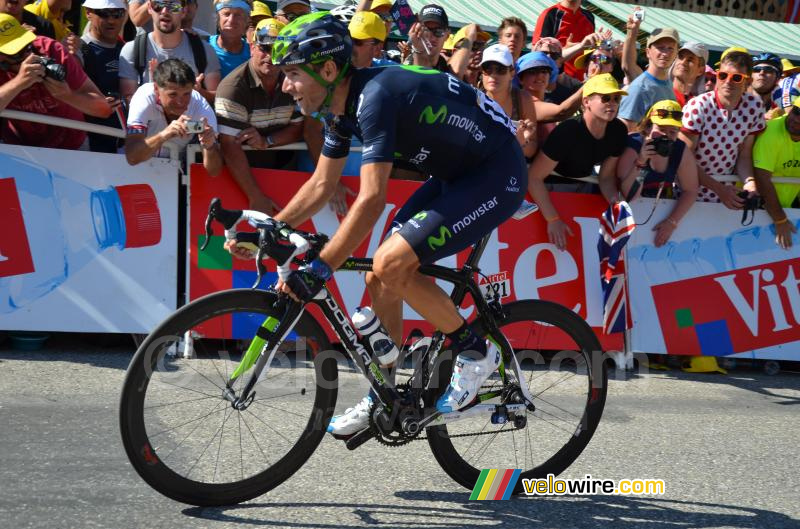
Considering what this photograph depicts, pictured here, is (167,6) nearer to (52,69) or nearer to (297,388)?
(52,69)

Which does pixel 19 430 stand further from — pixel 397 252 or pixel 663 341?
pixel 663 341

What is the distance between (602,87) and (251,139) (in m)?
2.69

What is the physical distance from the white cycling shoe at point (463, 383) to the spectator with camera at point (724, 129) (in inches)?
172

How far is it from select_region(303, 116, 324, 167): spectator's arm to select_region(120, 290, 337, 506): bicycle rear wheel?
314 centimetres

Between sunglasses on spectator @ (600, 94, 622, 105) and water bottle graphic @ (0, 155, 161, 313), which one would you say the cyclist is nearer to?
water bottle graphic @ (0, 155, 161, 313)

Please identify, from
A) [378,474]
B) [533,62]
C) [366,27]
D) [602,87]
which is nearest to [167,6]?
[366,27]

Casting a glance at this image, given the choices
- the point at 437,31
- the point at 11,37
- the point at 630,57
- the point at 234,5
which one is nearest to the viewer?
the point at 11,37

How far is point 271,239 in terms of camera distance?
4266 mm

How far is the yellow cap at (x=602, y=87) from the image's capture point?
25.5 feet

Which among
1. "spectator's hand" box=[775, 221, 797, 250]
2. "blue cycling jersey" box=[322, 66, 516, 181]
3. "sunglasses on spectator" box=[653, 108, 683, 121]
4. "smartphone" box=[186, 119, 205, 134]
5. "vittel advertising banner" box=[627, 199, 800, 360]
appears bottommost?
"vittel advertising banner" box=[627, 199, 800, 360]

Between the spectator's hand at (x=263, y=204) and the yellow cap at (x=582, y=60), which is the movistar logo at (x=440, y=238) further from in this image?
the yellow cap at (x=582, y=60)

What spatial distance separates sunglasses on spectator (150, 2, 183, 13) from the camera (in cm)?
773

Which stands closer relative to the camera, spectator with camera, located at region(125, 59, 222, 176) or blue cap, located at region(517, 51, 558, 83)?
spectator with camera, located at region(125, 59, 222, 176)

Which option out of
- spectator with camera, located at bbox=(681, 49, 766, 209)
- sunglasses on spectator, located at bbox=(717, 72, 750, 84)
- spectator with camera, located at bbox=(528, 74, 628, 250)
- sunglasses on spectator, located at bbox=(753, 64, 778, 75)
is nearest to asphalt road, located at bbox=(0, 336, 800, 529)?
spectator with camera, located at bbox=(528, 74, 628, 250)
